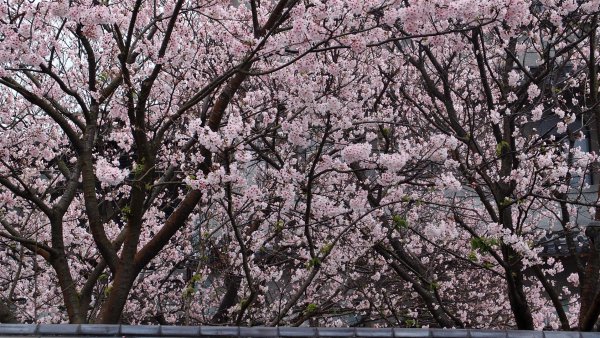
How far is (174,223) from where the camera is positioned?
686 cm

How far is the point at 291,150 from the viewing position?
948cm

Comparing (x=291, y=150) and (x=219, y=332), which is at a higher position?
(x=291, y=150)

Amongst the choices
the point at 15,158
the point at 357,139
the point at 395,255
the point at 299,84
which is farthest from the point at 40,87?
the point at 395,255

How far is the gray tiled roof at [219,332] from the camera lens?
4.56 metres

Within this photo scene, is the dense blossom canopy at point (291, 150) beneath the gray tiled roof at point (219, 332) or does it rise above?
above

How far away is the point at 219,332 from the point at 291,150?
16.4ft

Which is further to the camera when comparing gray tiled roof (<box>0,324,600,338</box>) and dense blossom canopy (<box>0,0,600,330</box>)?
dense blossom canopy (<box>0,0,600,330</box>)

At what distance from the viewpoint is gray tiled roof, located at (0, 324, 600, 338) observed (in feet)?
15.0

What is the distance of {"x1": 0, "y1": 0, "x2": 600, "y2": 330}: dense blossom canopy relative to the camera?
20.3 feet

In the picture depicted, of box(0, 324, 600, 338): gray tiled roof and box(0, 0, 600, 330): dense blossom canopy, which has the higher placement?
box(0, 0, 600, 330): dense blossom canopy

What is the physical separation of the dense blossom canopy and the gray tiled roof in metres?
1.35

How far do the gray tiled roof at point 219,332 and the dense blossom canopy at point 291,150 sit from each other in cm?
135

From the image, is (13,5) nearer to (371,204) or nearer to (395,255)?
(371,204)

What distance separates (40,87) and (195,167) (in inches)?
94.1
